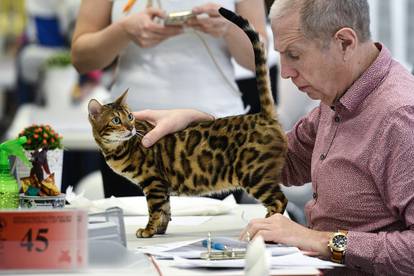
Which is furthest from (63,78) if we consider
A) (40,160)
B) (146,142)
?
(146,142)

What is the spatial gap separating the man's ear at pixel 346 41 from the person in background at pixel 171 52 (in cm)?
68

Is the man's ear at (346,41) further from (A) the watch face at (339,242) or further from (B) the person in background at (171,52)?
(B) the person in background at (171,52)

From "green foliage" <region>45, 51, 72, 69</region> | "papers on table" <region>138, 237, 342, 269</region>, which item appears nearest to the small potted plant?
"papers on table" <region>138, 237, 342, 269</region>

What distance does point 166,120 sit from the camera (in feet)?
6.95

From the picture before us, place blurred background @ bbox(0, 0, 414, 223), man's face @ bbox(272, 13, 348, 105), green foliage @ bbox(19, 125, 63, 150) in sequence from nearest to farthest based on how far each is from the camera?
man's face @ bbox(272, 13, 348, 105)
green foliage @ bbox(19, 125, 63, 150)
blurred background @ bbox(0, 0, 414, 223)

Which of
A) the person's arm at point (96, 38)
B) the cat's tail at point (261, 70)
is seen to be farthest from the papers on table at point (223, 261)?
the person's arm at point (96, 38)

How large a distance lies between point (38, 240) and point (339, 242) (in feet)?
2.01

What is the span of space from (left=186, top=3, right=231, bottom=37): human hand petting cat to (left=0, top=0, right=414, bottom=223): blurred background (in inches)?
8.9

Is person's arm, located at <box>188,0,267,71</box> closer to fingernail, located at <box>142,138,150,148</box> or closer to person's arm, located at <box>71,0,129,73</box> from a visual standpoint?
person's arm, located at <box>71,0,129,73</box>

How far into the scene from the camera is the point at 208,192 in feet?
6.84

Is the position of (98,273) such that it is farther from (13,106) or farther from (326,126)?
→ (13,106)

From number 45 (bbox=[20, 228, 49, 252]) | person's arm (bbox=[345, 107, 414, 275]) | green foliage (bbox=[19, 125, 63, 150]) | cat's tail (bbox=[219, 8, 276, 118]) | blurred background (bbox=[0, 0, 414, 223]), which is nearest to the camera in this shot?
number 45 (bbox=[20, 228, 49, 252])

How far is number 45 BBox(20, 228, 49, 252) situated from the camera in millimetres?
1569

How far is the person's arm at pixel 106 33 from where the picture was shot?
101 inches
